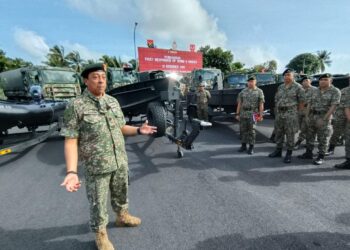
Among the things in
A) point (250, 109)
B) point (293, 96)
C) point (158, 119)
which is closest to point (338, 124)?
point (293, 96)

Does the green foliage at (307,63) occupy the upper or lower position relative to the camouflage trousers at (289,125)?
upper

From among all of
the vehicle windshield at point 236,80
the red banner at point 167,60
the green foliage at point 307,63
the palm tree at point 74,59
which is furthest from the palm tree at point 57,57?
the green foliage at point 307,63

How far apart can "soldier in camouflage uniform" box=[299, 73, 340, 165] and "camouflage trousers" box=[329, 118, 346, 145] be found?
741 mm

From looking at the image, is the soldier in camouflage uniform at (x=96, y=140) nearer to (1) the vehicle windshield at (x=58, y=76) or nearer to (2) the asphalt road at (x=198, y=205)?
(2) the asphalt road at (x=198, y=205)

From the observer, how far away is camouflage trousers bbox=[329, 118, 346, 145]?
5.25 m

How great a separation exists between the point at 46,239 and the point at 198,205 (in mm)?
1595

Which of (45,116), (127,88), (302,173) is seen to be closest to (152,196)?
(302,173)

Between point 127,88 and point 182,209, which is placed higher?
point 127,88

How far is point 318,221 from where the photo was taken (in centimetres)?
264

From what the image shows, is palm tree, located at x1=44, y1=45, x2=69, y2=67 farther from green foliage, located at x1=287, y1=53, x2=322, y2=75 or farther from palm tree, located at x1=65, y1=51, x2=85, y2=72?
green foliage, located at x1=287, y1=53, x2=322, y2=75

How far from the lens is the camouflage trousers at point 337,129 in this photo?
5.25 meters

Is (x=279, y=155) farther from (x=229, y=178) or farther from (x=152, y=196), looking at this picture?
(x=152, y=196)

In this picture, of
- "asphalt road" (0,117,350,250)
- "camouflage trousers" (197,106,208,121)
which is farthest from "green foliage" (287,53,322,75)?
"asphalt road" (0,117,350,250)

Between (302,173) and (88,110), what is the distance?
3398mm
